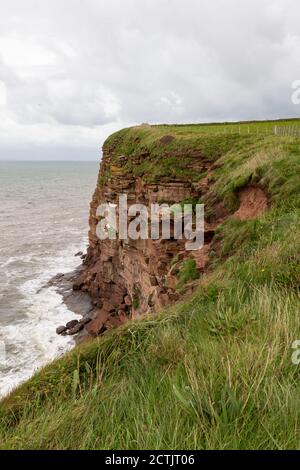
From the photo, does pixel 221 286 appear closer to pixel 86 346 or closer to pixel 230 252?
pixel 86 346

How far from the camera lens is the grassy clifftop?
8.75 feet

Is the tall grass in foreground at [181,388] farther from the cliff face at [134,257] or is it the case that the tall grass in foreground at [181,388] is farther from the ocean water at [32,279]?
the cliff face at [134,257]

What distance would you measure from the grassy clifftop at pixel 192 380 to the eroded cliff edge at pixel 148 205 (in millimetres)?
5389

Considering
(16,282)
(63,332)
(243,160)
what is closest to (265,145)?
(243,160)

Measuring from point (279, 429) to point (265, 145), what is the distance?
46.4 ft

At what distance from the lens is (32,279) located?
105 feet

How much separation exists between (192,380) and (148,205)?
1752 cm

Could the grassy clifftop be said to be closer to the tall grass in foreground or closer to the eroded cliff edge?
the tall grass in foreground

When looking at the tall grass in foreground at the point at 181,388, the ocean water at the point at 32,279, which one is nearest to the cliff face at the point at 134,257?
the ocean water at the point at 32,279

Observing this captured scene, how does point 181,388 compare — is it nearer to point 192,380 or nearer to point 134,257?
point 192,380

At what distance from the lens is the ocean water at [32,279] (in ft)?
64.2

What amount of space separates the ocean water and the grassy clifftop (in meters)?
1.03

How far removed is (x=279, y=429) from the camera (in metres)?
2.56

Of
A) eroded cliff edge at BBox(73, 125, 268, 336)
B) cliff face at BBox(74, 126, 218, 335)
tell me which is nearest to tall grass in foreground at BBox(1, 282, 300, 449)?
eroded cliff edge at BBox(73, 125, 268, 336)
